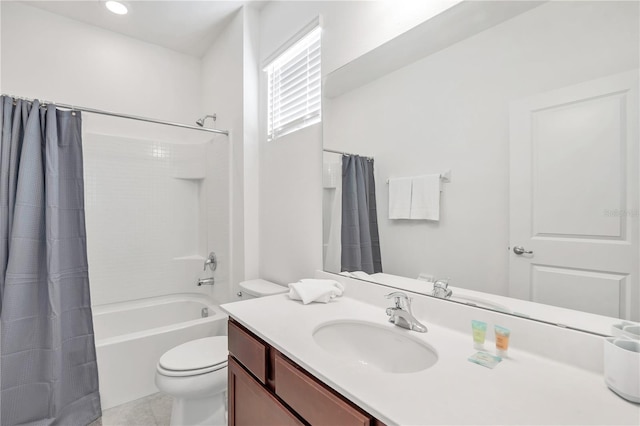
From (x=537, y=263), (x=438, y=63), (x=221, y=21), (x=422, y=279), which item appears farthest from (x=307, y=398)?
(x=221, y=21)

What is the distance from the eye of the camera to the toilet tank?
1.82 meters

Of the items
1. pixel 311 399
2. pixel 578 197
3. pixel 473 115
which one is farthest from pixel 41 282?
pixel 578 197

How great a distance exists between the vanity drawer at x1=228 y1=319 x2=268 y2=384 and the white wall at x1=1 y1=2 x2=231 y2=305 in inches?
48.1

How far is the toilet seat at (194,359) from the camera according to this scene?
4.92 ft

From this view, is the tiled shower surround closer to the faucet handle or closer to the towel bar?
the faucet handle

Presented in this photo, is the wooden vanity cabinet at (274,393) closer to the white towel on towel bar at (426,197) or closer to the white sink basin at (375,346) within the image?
the white sink basin at (375,346)

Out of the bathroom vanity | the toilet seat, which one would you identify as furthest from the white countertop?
the toilet seat

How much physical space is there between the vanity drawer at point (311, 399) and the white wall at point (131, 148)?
1587 millimetres

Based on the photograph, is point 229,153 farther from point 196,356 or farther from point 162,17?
point 196,356

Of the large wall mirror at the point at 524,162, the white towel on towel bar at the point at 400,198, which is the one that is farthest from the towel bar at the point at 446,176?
the white towel on towel bar at the point at 400,198

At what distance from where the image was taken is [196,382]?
149 cm

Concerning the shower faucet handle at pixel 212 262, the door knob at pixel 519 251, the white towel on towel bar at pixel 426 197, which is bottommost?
the shower faucet handle at pixel 212 262

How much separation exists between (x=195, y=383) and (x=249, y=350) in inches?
25.2

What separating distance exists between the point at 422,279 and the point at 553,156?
0.59 m
